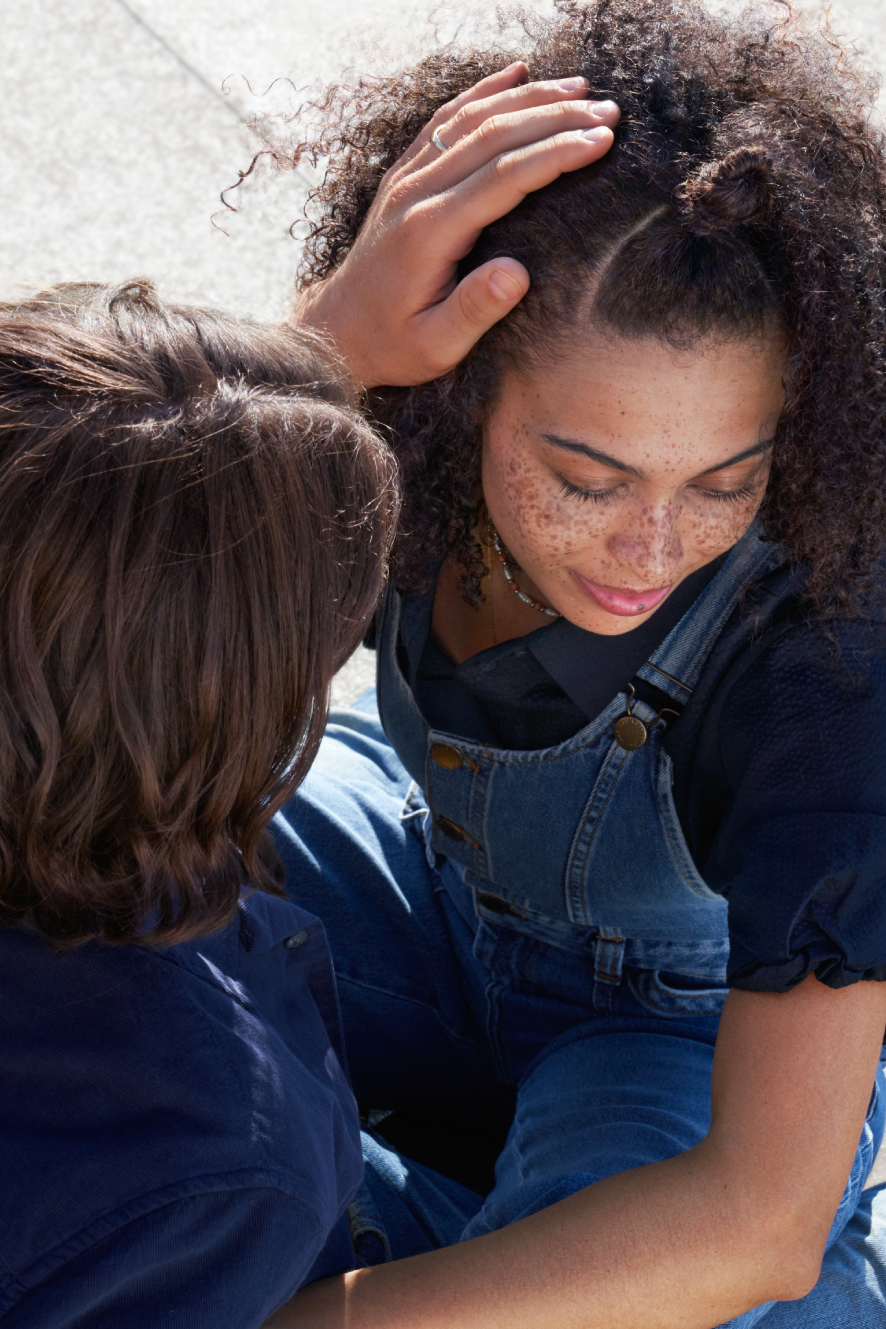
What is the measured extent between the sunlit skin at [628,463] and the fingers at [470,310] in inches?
2.2

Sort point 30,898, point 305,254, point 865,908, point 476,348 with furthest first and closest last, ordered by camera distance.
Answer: point 305,254
point 476,348
point 865,908
point 30,898

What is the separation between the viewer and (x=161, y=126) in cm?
296

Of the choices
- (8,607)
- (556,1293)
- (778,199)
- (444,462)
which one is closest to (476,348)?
(444,462)

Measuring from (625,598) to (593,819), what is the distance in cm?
25

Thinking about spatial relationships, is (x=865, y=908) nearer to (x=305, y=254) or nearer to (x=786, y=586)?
(x=786, y=586)

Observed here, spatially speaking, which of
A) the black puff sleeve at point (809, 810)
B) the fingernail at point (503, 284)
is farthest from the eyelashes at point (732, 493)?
the fingernail at point (503, 284)

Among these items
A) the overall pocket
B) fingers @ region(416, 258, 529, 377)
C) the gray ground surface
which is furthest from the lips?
the gray ground surface

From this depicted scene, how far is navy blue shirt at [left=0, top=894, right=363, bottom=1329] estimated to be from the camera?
30.5 inches

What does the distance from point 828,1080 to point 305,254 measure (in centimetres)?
100

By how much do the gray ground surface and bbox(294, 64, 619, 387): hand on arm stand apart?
61.8 inches

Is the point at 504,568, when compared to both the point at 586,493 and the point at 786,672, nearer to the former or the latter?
the point at 586,493

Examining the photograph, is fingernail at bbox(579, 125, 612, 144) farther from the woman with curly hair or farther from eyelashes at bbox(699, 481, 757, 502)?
eyelashes at bbox(699, 481, 757, 502)

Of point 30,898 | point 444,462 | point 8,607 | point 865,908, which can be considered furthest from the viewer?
point 444,462

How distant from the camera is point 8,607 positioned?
764 mm
